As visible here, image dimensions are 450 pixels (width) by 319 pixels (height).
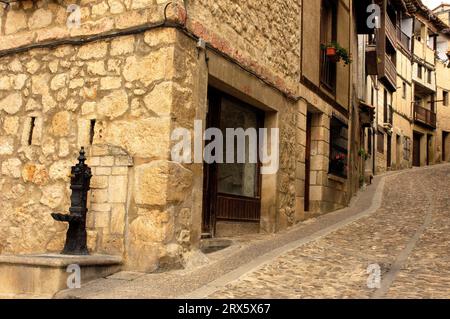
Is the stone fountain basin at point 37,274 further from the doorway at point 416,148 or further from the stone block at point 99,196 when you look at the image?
the doorway at point 416,148

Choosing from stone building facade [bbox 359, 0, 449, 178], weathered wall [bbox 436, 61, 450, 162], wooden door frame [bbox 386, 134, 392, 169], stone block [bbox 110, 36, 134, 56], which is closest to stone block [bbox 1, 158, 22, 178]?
stone block [bbox 110, 36, 134, 56]

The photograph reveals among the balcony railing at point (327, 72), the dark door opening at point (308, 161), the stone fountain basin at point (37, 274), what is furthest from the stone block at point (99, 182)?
the balcony railing at point (327, 72)

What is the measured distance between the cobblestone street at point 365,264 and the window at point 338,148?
1.71 meters

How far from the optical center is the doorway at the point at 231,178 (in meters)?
6.37

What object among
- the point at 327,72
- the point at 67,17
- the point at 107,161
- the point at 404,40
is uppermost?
the point at 404,40

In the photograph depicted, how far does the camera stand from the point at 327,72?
34.4 ft

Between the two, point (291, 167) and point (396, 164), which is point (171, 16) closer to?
point (291, 167)

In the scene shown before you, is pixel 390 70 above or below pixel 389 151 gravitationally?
above

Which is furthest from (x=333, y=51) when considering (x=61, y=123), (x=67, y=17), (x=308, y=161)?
(x=61, y=123)

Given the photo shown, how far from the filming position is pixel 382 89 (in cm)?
2327

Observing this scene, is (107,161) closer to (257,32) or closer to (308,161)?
(257,32)

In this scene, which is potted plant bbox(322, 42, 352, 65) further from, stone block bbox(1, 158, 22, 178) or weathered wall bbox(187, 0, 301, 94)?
stone block bbox(1, 158, 22, 178)

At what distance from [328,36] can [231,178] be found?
5088 millimetres

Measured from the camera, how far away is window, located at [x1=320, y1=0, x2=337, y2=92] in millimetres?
10172
